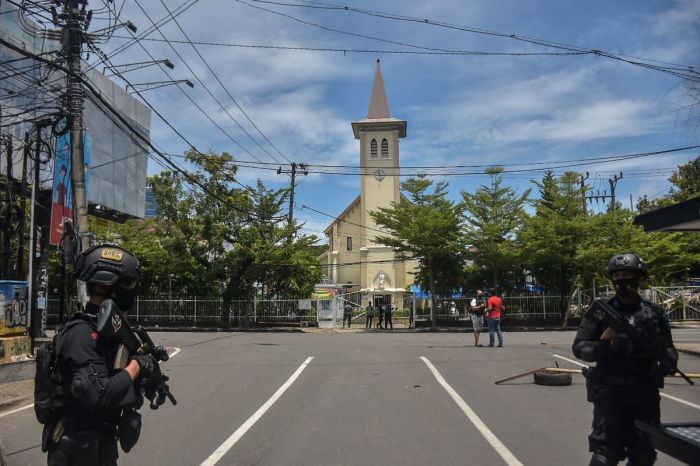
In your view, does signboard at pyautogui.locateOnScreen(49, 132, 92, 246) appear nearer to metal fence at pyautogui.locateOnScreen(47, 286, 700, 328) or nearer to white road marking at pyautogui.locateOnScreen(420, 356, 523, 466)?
white road marking at pyautogui.locateOnScreen(420, 356, 523, 466)

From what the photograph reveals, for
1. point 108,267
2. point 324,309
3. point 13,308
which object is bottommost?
point 324,309

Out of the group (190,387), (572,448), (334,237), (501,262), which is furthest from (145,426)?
(334,237)

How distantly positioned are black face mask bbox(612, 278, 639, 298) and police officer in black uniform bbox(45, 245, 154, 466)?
317 cm

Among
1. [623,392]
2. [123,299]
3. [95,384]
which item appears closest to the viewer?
[95,384]

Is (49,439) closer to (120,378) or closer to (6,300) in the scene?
(120,378)

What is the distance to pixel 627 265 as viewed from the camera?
4055mm

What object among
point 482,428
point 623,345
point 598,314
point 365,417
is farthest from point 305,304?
point 623,345

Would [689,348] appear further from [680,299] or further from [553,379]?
[680,299]

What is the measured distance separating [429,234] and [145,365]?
1033 inches

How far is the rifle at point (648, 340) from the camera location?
3658 millimetres

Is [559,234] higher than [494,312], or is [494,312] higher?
[559,234]

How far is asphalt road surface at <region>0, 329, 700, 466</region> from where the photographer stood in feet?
19.2

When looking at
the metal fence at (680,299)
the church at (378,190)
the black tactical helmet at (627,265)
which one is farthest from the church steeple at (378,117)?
the black tactical helmet at (627,265)

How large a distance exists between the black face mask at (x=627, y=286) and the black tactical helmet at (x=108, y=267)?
3.25m
